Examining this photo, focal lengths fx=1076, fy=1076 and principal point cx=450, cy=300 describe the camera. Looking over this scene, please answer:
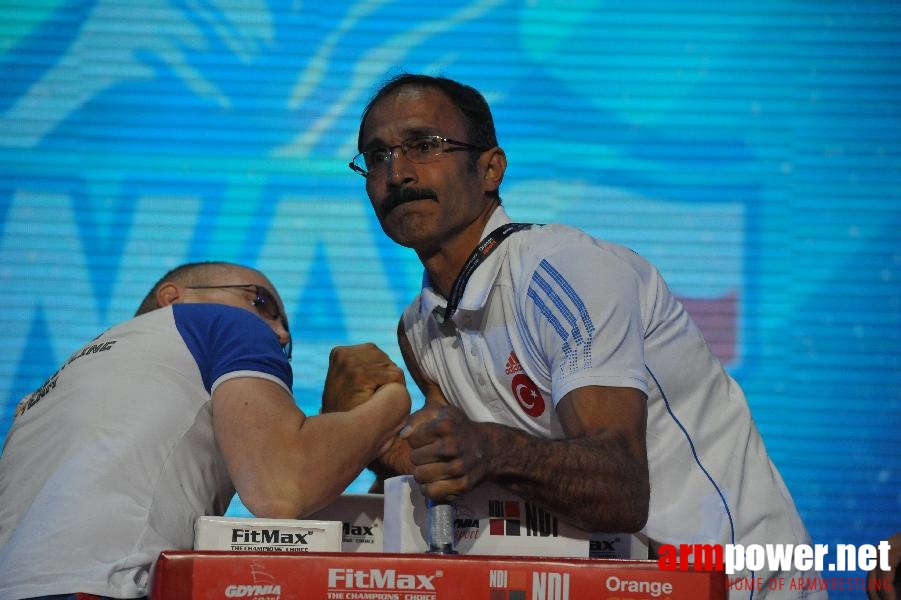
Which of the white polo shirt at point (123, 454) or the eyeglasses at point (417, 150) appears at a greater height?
the eyeglasses at point (417, 150)

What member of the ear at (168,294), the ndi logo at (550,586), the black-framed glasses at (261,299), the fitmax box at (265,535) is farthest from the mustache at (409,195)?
the ndi logo at (550,586)

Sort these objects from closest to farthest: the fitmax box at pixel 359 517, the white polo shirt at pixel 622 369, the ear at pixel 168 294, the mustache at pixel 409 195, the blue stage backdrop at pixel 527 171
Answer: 1. the white polo shirt at pixel 622 369
2. the fitmax box at pixel 359 517
3. the mustache at pixel 409 195
4. the ear at pixel 168 294
5. the blue stage backdrop at pixel 527 171

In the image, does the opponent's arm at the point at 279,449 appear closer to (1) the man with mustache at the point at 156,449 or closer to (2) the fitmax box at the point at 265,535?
(1) the man with mustache at the point at 156,449

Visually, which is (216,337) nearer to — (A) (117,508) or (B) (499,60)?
(A) (117,508)

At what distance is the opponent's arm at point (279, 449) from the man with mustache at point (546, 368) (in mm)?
147

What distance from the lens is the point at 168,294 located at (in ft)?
9.12

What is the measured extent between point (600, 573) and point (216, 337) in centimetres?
94

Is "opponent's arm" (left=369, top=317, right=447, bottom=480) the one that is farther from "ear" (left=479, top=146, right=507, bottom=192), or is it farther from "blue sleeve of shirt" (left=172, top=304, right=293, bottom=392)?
"ear" (left=479, top=146, right=507, bottom=192)

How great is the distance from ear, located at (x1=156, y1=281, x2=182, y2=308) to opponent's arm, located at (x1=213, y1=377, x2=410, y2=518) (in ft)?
2.92

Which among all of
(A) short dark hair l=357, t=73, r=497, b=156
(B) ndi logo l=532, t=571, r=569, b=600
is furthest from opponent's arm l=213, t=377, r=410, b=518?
(A) short dark hair l=357, t=73, r=497, b=156

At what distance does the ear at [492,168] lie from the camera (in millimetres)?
2537

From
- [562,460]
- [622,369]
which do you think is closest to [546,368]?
[622,369]

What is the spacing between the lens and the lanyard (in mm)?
2248

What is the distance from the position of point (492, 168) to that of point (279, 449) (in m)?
0.99
